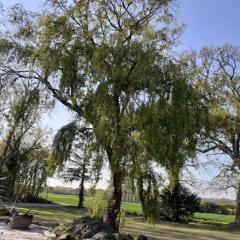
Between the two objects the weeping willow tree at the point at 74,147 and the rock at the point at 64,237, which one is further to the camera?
the weeping willow tree at the point at 74,147

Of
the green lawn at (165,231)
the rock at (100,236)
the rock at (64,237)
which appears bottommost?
the rock at (64,237)

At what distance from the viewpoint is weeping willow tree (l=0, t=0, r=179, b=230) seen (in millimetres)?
16172

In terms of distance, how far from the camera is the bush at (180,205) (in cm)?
3733

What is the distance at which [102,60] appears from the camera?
1702 cm

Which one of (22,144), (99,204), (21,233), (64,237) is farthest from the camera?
(22,144)

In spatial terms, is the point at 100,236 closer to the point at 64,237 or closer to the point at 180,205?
the point at 64,237

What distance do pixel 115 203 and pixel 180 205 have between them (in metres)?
21.9

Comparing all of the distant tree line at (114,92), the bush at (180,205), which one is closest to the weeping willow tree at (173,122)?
the distant tree line at (114,92)

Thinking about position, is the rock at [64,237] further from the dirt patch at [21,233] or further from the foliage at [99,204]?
the foliage at [99,204]

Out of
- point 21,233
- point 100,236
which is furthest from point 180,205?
point 100,236

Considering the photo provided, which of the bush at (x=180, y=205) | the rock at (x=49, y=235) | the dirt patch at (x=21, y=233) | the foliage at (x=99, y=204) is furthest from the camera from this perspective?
the bush at (x=180, y=205)

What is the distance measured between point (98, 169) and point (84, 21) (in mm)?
6473

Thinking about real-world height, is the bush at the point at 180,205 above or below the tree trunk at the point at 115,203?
above

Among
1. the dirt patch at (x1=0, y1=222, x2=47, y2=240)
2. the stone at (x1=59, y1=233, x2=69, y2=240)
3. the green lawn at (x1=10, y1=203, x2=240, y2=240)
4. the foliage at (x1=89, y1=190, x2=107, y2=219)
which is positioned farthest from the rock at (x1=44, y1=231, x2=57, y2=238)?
the green lawn at (x1=10, y1=203, x2=240, y2=240)
